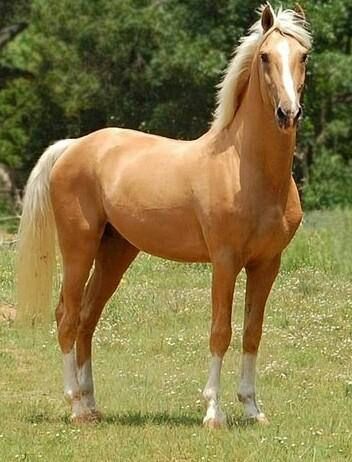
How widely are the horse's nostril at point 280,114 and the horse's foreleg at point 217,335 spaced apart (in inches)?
38.2

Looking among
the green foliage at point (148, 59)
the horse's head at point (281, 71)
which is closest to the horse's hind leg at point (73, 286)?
the horse's head at point (281, 71)

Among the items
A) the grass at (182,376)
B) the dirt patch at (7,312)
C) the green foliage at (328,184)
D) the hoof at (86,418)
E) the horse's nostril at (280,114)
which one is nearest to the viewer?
the horse's nostril at (280,114)

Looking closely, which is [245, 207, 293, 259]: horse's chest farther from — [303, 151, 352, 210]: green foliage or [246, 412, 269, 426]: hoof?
[303, 151, 352, 210]: green foliage

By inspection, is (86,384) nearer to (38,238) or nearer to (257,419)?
(38,238)

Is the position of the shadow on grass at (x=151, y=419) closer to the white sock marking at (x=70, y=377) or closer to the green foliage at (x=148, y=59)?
the white sock marking at (x=70, y=377)

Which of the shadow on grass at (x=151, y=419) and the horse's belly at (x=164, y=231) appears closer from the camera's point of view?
the horse's belly at (x=164, y=231)

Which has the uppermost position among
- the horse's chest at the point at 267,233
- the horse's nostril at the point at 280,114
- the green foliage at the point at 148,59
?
the horse's nostril at the point at 280,114

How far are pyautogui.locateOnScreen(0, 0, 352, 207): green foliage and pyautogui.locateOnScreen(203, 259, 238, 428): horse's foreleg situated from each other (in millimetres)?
17538

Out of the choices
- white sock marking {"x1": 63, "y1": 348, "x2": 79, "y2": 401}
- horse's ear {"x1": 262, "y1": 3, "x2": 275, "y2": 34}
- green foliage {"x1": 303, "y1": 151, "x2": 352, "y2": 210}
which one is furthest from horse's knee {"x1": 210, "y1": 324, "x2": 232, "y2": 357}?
green foliage {"x1": 303, "y1": 151, "x2": 352, "y2": 210}

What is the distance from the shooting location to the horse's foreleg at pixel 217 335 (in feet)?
21.4

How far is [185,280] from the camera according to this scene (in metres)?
12.1

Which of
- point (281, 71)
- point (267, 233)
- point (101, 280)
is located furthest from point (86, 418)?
point (281, 71)

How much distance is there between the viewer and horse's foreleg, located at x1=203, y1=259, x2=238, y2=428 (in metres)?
6.51

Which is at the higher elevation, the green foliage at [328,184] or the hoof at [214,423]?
the hoof at [214,423]
